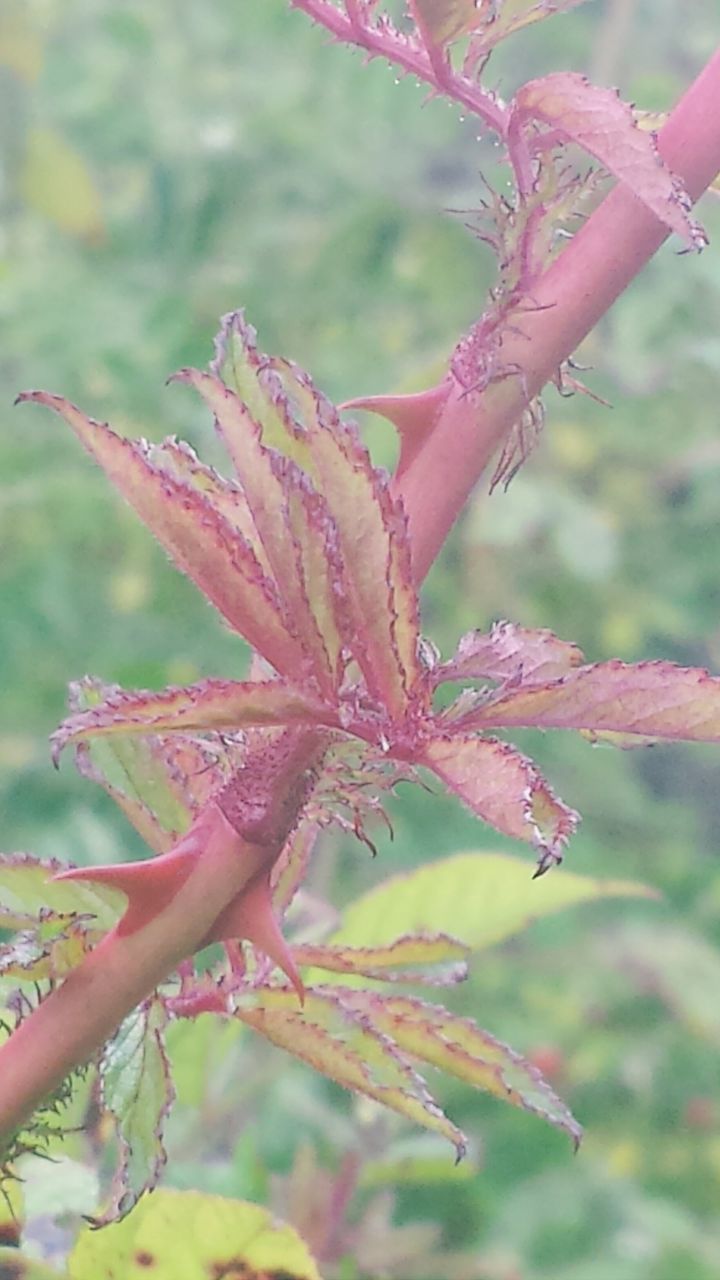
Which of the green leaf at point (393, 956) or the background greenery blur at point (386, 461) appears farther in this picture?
the background greenery blur at point (386, 461)

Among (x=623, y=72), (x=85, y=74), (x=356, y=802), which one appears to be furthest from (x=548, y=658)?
(x=623, y=72)

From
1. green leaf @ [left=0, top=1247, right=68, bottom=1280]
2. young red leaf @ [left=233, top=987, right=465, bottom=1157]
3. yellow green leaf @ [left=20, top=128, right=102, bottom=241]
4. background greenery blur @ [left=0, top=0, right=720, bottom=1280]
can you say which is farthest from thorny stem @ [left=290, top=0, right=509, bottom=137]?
yellow green leaf @ [left=20, top=128, right=102, bottom=241]

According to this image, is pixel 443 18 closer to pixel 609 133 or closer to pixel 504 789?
pixel 609 133

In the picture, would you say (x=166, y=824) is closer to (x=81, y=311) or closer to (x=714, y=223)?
(x=81, y=311)

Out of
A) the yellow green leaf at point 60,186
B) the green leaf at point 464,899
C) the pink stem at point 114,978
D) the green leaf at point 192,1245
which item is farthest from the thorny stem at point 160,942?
the yellow green leaf at point 60,186

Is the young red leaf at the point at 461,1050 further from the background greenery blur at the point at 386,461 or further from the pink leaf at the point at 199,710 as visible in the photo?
the background greenery blur at the point at 386,461

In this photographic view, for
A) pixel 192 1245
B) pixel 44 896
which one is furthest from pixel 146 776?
pixel 192 1245
